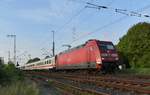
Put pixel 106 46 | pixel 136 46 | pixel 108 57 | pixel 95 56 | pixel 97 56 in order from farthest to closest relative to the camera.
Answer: pixel 136 46 → pixel 106 46 → pixel 95 56 → pixel 108 57 → pixel 97 56

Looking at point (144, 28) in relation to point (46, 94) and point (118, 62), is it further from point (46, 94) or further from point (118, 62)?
point (46, 94)

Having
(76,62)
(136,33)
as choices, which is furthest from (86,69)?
(136,33)

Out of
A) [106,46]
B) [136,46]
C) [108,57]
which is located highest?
[136,46]

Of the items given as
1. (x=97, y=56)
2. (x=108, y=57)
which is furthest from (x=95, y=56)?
(x=108, y=57)

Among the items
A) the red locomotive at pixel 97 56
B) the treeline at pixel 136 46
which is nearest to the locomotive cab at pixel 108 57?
the red locomotive at pixel 97 56

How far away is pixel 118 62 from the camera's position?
3547cm

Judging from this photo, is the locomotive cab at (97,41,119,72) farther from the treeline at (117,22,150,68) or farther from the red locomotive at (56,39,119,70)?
the treeline at (117,22,150,68)

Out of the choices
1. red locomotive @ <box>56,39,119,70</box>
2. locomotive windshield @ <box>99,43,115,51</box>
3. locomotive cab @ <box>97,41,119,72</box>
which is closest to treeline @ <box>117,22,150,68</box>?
red locomotive @ <box>56,39,119,70</box>

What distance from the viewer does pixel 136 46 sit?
69125 mm

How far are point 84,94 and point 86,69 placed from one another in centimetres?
2018

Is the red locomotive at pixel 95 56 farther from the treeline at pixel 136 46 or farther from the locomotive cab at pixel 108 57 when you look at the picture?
the treeline at pixel 136 46

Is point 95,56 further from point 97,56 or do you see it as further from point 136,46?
point 136,46

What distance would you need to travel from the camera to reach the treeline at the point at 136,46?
6109cm

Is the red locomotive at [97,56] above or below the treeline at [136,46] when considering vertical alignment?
below
